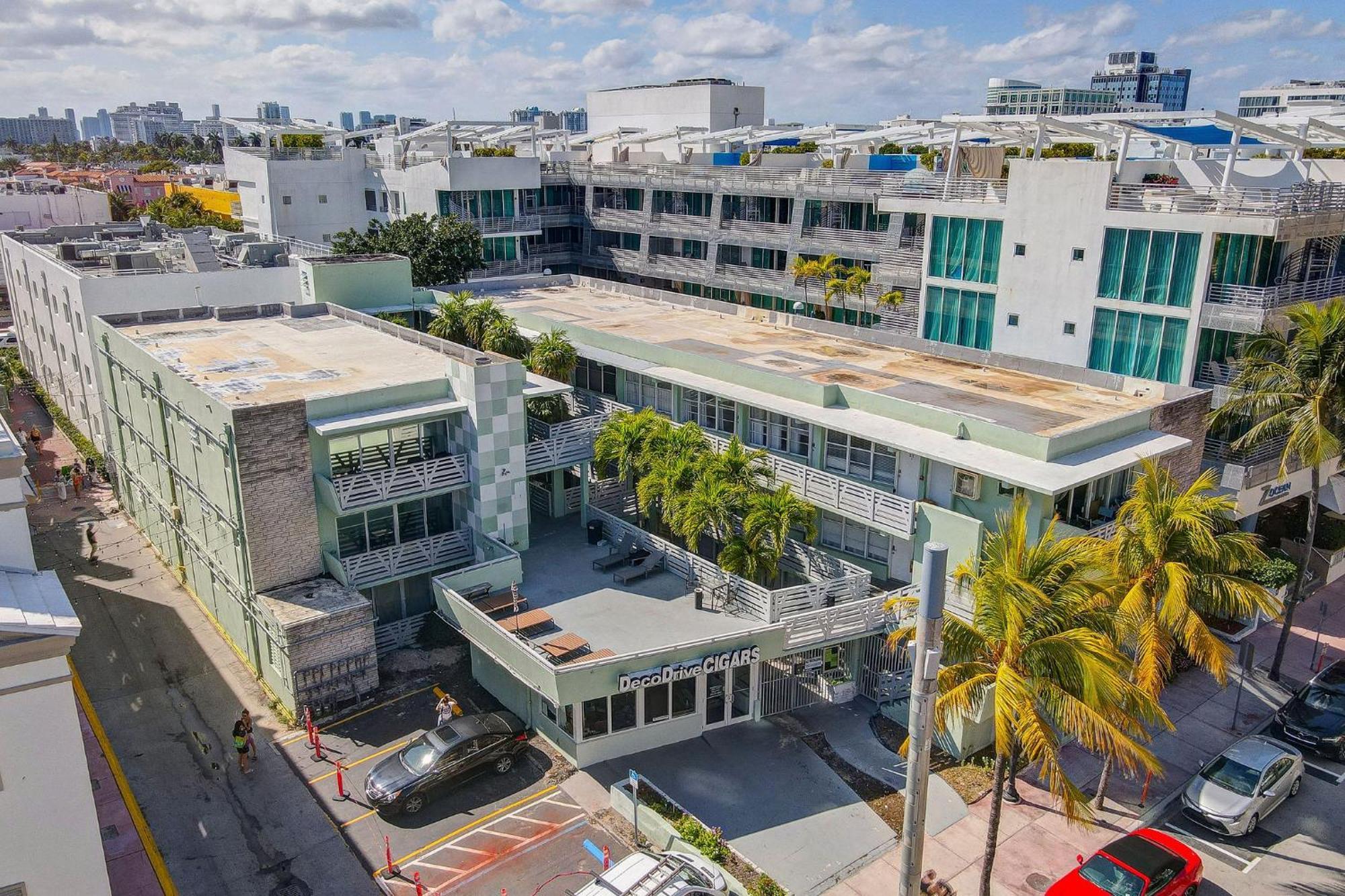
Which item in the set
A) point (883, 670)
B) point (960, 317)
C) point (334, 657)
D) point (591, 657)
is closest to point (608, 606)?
point (591, 657)

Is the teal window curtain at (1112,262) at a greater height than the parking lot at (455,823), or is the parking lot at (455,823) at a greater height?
the teal window curtain at (1112,262)

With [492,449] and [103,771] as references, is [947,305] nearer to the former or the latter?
[492,449]

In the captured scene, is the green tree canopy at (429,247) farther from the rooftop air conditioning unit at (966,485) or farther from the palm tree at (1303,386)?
the palm tree at (1303,386)

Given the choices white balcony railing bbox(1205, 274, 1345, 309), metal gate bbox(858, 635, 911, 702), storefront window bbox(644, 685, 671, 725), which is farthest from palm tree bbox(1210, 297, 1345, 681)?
storefront window bbox(644, 685, 671, 725)

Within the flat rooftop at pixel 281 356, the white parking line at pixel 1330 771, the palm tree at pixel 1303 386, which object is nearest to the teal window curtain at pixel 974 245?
the palm tree at pixel 1303 386

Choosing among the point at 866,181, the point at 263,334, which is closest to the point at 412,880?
the point at 263,334
